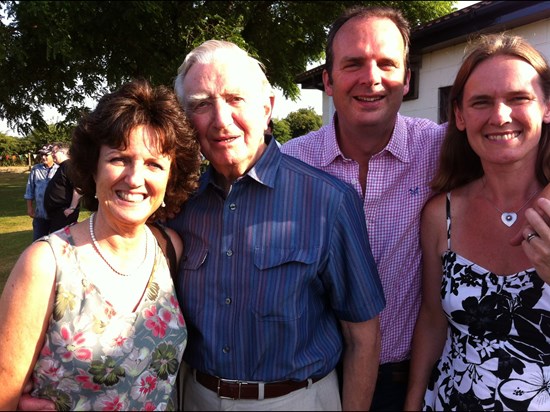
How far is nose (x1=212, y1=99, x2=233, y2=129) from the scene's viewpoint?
6.20 ft

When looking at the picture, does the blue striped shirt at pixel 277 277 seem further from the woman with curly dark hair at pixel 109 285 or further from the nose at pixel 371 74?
the nose at pixel 371 74

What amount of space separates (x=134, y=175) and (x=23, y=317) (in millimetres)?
599

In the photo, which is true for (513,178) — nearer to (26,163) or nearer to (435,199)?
(435,199)

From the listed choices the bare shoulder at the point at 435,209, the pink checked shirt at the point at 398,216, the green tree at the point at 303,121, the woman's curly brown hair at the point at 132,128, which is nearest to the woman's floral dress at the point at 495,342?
the bare shoulder at the point at 435,209

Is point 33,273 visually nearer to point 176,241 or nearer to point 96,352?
point 96,352

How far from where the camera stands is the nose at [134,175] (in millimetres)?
1734

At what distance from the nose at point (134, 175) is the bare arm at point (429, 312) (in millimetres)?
1275

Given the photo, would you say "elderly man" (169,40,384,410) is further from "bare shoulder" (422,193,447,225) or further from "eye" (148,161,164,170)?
"bare shoulder" (422,193,447,225)

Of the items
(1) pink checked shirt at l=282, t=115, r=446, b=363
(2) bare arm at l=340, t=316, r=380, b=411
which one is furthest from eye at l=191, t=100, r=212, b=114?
(2) bare arm at l=340, t=316, r=380, b=411

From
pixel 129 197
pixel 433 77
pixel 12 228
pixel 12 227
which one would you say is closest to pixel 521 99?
pixel 129 197

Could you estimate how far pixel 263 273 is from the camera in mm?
1870

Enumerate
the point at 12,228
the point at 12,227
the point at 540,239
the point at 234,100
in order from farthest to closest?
the point at 12,227 < the point at 12,228 < the point at 234,100 < the point at 540,239

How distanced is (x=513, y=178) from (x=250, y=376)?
1.35m

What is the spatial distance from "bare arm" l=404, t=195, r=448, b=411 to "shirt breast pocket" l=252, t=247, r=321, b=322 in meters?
0.61
